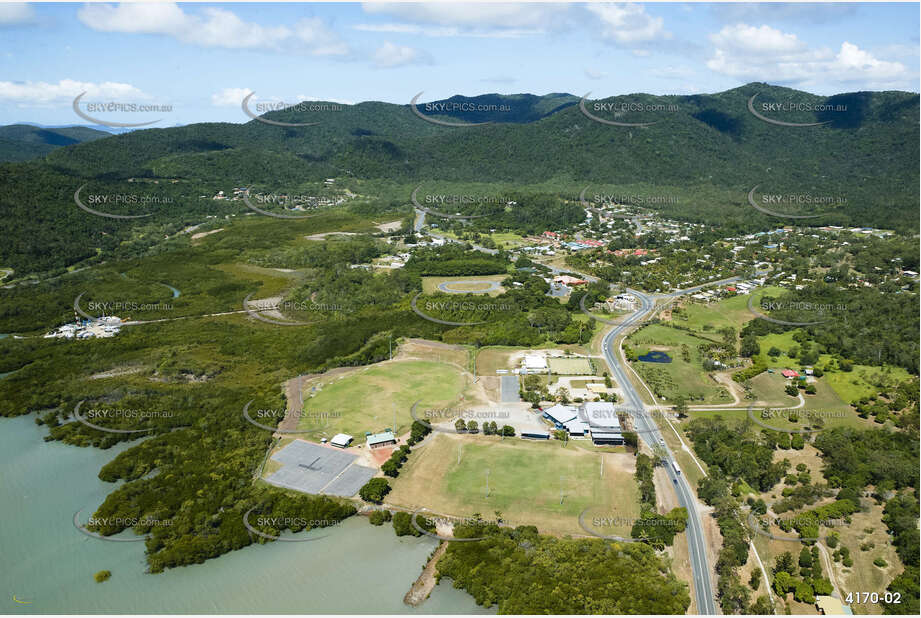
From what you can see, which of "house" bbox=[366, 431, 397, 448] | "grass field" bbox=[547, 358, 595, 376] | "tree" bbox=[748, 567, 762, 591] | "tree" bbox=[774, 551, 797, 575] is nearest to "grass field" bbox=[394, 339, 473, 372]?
"grass field" bbox=[547, 358, 595, 376]

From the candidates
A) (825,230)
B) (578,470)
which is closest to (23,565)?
(578,470)

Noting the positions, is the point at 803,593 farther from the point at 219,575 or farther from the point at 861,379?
the point at 861,379

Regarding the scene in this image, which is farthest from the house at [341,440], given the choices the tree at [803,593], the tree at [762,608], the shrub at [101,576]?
the tree at [803,593]

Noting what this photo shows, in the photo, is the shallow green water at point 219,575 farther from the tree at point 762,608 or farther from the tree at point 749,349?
the tree at point 749,349

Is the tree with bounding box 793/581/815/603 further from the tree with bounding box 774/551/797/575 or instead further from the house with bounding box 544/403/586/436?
the house with bounding box 544/403/586/436

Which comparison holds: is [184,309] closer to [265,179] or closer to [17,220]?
[17,220]

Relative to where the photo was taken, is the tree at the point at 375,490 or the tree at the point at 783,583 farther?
the tree at the point at 375,490
